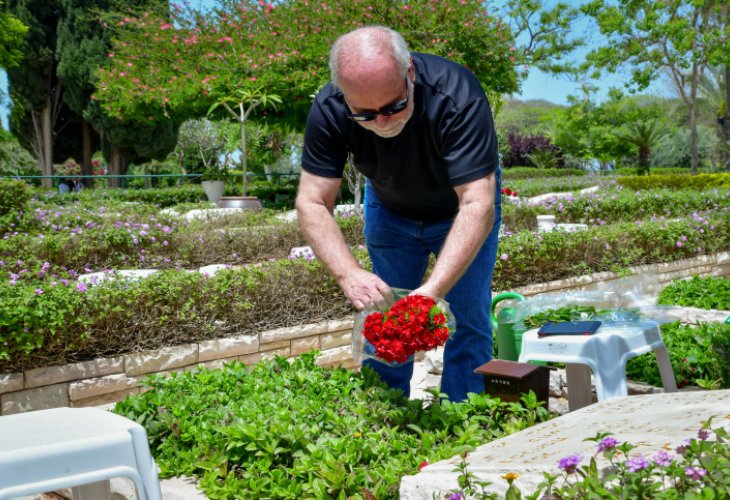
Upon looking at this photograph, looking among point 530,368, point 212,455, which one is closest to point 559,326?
point 530,368

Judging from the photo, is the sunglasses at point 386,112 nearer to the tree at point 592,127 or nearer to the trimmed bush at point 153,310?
the trimmed bush at point 153,310

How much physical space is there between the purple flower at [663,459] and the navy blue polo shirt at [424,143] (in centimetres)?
106

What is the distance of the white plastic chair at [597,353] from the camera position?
108 inches

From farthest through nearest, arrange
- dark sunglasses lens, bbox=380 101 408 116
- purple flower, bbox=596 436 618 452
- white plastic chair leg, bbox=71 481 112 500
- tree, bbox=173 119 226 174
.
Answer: tree, bbox=173 119 226 174 → dark sunglasses lens, bbox=380 101 408 116 → white plastic chair leg, bbox=71 481 112 500 → purple flower, bbox=596 436 618 452

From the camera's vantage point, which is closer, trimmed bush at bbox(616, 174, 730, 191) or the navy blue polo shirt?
the navy blue polo shirt

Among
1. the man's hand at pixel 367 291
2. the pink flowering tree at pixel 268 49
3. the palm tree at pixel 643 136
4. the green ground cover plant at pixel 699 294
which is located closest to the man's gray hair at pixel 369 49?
the man's hand at pixel 367 291

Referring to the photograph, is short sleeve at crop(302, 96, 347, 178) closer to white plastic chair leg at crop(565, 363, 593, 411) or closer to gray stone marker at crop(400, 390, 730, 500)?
gray stone marker at crop(400, 390, 730, 500)

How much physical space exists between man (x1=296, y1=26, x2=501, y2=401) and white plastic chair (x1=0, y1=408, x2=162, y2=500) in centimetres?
81

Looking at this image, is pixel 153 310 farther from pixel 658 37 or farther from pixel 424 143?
pixel 658 37

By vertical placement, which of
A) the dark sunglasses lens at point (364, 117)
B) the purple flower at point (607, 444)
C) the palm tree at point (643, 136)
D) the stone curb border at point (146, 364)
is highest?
the palm tree at point (643, 136)

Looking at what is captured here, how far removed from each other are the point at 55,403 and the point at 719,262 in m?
6.55

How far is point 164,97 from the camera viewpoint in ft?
45.9

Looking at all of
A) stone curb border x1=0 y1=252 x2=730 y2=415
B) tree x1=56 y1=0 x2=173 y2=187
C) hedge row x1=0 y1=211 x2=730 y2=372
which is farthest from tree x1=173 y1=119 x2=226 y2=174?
stone curb border x1=0 y1=252 x2=730 y2=415

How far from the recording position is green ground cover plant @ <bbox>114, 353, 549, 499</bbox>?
2139mm
